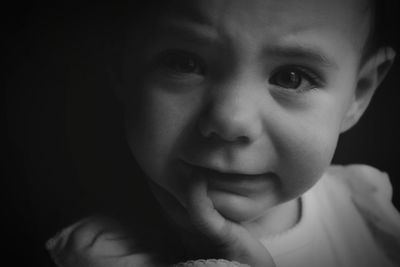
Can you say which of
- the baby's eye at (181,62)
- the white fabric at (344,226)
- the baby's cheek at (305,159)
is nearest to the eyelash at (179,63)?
the baby's eye at (181,62)

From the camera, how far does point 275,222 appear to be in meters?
0.57

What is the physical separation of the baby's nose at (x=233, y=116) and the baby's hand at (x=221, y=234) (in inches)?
2.5

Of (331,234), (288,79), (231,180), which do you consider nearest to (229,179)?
(231,180)

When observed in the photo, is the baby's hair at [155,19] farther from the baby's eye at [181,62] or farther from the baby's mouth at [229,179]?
the baby's mouth at [229,179]

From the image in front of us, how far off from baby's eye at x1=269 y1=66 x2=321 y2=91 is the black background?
18cm

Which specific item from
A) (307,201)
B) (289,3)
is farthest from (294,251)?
(289,3)

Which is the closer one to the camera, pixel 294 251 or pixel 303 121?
pixel 303 121

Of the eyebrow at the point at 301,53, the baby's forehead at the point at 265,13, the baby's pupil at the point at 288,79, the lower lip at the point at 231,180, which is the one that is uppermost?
the baby's forehead at the point at 265,13

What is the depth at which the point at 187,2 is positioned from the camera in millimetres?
400

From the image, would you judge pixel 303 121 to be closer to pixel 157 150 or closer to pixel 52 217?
pixel 157 150

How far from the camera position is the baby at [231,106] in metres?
0.40

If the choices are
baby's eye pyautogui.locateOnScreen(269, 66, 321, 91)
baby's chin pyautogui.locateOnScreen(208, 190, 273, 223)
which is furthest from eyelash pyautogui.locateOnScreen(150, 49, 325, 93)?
baby's chin pyautogui.locateOnScreen(208, 190, 273, 223)

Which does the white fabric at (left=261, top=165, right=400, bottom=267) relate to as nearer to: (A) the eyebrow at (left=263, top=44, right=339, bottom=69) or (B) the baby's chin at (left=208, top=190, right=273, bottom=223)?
(B) the baby's chin at (left=208, top=190, right=273, bottom=223)

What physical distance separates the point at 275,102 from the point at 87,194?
275 millimetres
